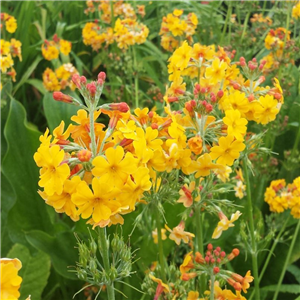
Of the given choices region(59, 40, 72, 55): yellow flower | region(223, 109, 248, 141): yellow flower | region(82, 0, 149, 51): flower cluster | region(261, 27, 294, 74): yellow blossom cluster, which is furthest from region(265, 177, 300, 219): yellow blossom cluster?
region(59, 40, 72, 55): yellow flower

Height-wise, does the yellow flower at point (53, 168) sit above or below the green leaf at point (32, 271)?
above

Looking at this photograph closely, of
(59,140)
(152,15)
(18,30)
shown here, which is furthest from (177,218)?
(152,15)

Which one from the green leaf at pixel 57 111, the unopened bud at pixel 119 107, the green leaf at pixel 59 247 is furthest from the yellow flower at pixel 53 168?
the green leaf at pixel 57 111

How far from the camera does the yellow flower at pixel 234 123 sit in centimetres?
136

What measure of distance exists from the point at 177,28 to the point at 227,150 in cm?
153

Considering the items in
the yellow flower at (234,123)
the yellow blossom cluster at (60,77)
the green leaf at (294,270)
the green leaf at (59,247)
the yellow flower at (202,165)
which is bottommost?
the green leaf at (294,270)

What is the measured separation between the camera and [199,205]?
1585 mm

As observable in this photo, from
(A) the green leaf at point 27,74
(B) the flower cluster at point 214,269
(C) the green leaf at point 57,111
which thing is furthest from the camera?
(A) the green leaf at point 27,74

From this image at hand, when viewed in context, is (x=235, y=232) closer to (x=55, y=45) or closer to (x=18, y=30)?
(x=55, y=45)

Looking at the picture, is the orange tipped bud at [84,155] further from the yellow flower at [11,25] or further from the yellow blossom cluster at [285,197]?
the yellow flower at [11,25]

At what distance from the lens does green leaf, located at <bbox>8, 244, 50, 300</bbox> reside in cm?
236

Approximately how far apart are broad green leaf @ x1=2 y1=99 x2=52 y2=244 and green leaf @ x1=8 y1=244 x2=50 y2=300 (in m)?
0.09

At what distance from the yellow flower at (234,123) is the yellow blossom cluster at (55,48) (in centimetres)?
232

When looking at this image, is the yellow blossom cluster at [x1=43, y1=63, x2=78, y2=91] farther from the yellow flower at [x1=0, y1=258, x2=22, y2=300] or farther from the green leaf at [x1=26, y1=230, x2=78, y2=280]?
the yellow flower at [x1=0, y1=258, x2=22, y2=300]
